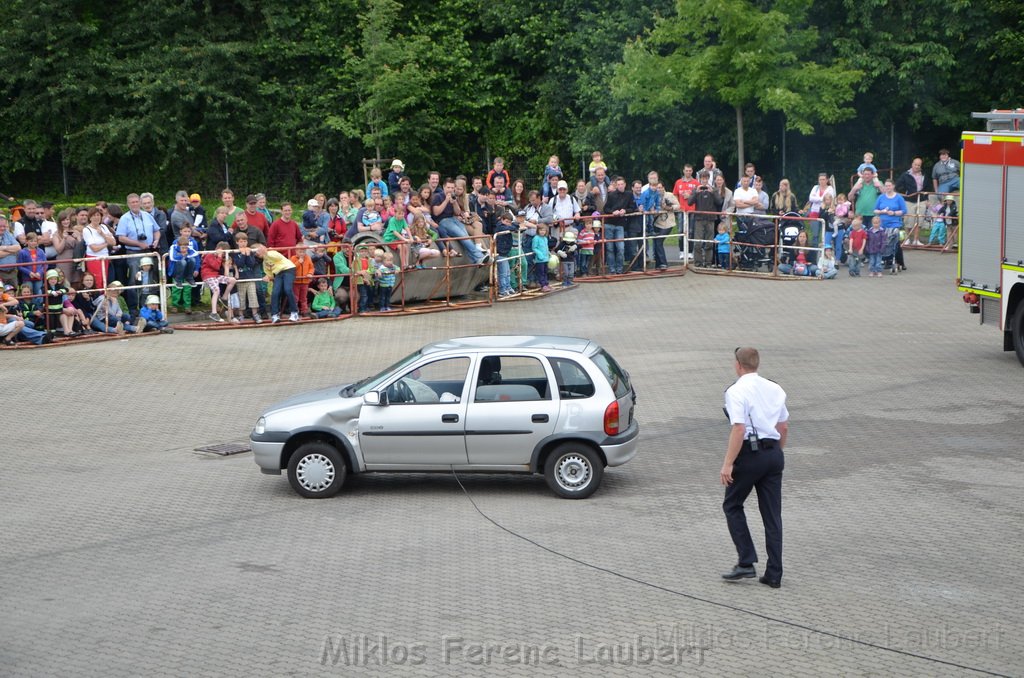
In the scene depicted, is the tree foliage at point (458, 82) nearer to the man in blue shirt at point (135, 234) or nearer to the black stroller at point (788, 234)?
the black stroller at point (788, 234)

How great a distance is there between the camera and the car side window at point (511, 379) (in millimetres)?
12586

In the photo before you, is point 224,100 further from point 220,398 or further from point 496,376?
point 496,376

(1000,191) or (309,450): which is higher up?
(1000,191)

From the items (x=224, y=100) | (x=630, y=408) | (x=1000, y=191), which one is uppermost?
(x=224, y=100)

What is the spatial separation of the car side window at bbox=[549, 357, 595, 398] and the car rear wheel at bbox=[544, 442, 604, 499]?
48 centimetres

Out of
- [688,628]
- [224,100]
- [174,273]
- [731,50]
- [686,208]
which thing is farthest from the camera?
[224,100]

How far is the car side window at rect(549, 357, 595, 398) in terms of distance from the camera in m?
12.5

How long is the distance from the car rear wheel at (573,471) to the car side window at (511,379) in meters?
0.55

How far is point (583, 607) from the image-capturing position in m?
9.57

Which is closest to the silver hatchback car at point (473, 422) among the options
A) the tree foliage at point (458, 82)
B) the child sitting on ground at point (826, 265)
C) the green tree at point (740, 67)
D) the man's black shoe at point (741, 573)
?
the man's black shoe at point (741, 573)

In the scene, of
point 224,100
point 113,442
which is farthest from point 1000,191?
point 224,100

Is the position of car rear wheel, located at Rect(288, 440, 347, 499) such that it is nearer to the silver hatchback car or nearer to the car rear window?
the silver hatchback car

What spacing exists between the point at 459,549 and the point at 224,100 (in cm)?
3504

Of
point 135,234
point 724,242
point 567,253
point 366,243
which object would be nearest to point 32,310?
point 135,234
